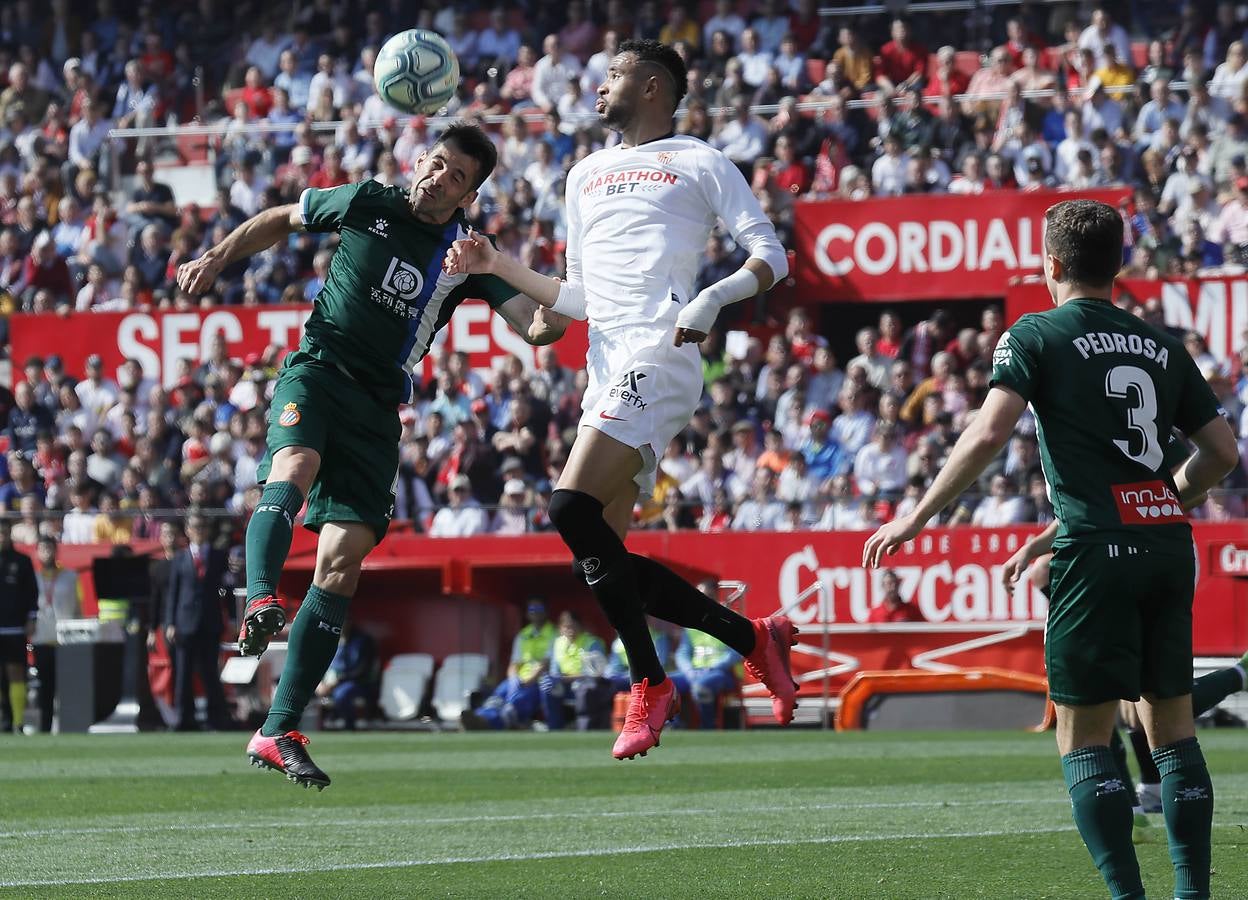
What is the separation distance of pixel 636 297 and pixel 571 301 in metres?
0.28

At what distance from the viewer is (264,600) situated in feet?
22.5

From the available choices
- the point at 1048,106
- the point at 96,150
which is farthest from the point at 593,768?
the point at 96,150

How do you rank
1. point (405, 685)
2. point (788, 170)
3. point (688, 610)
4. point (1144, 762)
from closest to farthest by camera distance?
1. point (688, 610)
2. point (1144, 762)
3. point (405, 685)
4. point (788, 170)

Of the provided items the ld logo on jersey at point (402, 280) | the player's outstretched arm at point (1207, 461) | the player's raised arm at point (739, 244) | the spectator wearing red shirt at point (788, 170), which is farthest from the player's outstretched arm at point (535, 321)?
the spectator wearing red shirt at point (788, 170)

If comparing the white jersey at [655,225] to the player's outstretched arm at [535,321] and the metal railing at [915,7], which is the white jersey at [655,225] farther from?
the metal railing at [915,7]

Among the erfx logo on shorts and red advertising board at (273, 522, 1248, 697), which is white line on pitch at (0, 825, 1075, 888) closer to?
the erfx logo on shorts

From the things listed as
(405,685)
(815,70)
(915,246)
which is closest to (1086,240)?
(405,685)

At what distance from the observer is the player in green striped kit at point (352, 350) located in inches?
297

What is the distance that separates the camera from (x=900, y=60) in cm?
2395

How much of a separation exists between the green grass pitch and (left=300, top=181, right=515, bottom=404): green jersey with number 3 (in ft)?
6.29

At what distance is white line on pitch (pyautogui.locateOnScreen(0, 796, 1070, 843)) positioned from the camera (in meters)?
8.66

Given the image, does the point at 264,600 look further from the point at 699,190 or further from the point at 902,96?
the point at 902,96

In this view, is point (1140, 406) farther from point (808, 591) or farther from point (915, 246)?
point (915, 246)

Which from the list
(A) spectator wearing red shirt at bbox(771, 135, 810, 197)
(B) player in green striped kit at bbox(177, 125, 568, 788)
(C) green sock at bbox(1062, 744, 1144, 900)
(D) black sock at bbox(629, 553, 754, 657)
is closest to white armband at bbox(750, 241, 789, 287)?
(B) player in green striped kit at bbox(177, 125, 568, 788)
